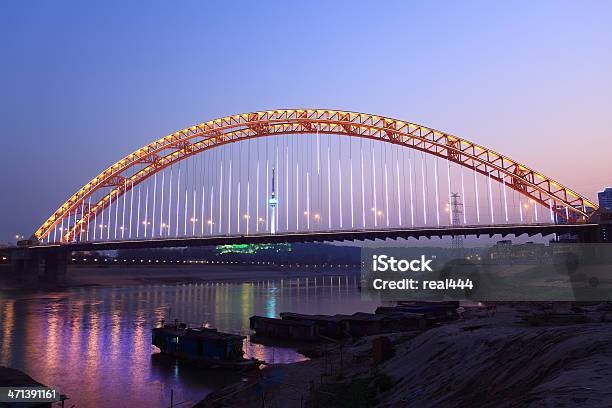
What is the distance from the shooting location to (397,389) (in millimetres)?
13633

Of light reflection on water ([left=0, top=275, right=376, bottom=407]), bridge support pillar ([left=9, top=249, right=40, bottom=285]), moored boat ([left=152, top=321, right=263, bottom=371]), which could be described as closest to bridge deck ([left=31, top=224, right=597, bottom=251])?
light reflection on water ([left=0, top=275, right=376, bottom=407])

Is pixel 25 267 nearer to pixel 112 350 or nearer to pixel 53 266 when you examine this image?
pixel 53 266

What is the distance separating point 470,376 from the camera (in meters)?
11.6

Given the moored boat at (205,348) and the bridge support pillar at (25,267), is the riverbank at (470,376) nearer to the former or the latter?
the moored boat at (205,348)

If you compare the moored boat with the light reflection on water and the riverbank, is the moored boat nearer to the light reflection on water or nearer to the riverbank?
the light reflection on water

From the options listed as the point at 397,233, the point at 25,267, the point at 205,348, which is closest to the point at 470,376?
the point at 205,348

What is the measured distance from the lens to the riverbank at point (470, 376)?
8.33 m

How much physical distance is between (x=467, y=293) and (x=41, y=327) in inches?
2269

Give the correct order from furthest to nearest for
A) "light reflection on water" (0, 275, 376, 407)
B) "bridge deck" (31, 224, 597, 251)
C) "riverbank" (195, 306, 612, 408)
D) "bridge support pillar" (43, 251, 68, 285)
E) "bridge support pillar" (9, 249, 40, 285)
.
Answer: "bridge support pillar" (43, 251, 68, 285) → "bridge support pillar" (9, 249, 40, 285) → "bridge deck" (31, 224, 597, 251) → "light reflection on water" (0, 275, 376, 407) → "riverbank" (195, 306, 612, 408)

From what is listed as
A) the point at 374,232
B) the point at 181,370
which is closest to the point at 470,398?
the point at 181,370

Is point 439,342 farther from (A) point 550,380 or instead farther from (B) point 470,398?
(A) point 550,380

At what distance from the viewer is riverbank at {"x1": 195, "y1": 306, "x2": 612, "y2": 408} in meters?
8.33

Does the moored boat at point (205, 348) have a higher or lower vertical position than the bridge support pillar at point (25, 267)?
lower

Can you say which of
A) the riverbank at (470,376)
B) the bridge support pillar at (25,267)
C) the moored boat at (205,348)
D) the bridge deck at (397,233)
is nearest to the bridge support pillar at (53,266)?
the bridge support pillar at (25,267)
